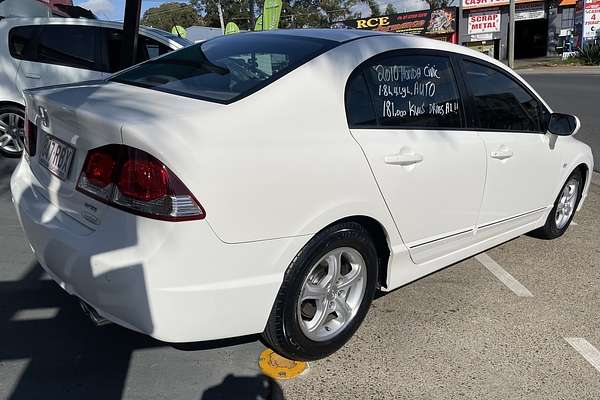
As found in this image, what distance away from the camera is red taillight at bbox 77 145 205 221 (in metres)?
2.16

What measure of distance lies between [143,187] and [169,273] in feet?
1.19

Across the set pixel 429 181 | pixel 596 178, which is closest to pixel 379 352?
→ pixel 429 181

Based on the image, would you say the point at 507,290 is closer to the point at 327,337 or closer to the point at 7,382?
the point at 327,337

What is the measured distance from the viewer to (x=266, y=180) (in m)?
2.34

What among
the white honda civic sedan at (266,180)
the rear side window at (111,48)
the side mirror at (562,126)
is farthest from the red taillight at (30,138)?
the rear side window at (111,48)

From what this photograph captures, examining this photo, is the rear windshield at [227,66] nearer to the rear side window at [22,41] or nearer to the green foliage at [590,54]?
the rear side window at [22,41]

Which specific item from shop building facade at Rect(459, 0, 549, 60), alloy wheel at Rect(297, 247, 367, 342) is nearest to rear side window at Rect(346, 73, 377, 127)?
alloy wheel at Rect(297, 247, 367, 342)

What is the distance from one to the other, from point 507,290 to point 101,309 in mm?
2689

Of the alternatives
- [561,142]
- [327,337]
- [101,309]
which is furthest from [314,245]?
[561,142]

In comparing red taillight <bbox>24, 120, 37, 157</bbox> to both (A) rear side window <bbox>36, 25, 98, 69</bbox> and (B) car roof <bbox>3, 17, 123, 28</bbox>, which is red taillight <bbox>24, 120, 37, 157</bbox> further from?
(B) car roof <bbox>3, 17, 123, 28</bbox>

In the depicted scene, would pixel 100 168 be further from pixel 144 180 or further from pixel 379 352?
pixel 379 352

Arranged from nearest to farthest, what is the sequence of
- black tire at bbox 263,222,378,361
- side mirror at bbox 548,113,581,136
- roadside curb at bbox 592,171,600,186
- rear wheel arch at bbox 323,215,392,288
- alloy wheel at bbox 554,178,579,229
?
black tire at bbox 263,222,378,361, rear wheel arch at bbox 323,215,392,288, side mirror at bbox 548,113,581,136, alloy wheel at bbox 554,178,579,229, roadside curb at bbox 592,171,600,186

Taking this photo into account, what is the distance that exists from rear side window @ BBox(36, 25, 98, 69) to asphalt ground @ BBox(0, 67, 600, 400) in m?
3.74

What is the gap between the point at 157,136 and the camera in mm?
2172
